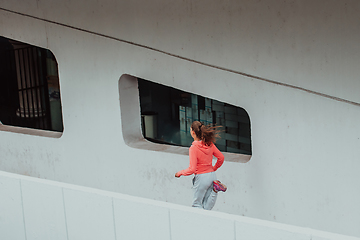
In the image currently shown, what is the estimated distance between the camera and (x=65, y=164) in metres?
8.35

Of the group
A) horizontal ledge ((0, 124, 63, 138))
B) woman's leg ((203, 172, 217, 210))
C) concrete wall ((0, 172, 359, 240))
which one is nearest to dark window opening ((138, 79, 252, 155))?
horizontal ledge ((0, 124, 63, 138))

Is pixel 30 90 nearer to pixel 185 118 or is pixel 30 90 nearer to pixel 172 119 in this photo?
pixel 172 119

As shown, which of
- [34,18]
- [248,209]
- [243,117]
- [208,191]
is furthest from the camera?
[243,117]

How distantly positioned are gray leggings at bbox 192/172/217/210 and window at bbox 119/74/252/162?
799mm

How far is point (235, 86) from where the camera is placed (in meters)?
6.38

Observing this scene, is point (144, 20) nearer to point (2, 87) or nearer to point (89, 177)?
point (89, 177)

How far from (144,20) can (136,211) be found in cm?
424

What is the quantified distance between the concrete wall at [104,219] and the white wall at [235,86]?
3.30 meters

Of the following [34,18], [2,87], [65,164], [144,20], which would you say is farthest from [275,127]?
[2,87]

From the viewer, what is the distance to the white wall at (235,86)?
225 inches

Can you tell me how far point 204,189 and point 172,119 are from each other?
7.08m

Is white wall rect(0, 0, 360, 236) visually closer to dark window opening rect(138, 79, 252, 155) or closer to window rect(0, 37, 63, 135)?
dark window opening rect(138, 79, 252, 155)

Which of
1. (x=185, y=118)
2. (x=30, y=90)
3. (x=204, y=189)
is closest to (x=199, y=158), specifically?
(x=204, y=189)

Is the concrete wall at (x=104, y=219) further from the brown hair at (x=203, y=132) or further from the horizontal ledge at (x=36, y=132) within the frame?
the horizontal ledge at (x=36, y=132)
